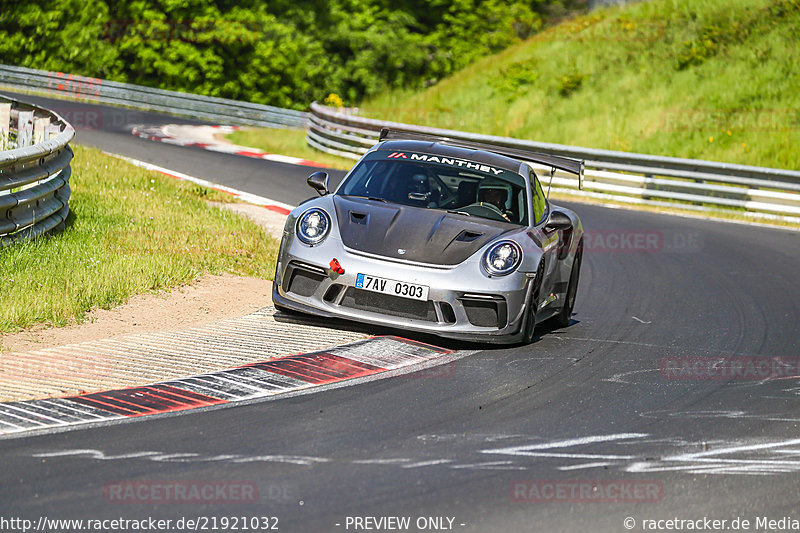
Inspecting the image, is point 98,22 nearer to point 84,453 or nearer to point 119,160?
point 119,160

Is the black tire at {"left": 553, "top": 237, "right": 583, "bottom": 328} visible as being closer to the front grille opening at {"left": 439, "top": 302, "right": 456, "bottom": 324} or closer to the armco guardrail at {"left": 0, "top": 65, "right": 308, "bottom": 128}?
the front grille opening at {"left": 439, "top": 302, "right": 456, "bottom": 324}

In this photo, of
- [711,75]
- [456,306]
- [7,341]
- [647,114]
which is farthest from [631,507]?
[711,75]

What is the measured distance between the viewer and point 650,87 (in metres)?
29.9

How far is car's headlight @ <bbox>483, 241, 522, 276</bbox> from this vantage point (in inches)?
303

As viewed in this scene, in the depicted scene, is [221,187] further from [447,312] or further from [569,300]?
[447,312]

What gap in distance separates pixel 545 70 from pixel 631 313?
24.0 metres

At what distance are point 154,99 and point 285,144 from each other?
33.9 ft

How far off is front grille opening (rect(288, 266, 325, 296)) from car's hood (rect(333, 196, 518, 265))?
33 centimetres

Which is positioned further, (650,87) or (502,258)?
(650,87)

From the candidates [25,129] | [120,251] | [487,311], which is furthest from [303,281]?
[25,129]

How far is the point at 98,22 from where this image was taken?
168 ft

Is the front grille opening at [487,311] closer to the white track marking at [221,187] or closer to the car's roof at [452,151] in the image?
the car's roof at [452,151]

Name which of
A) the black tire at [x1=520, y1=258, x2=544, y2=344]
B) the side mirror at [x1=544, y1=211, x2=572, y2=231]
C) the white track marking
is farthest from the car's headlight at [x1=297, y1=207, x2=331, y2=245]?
the white track marking

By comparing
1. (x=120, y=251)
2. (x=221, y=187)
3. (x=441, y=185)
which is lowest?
(x=221, y=187)
